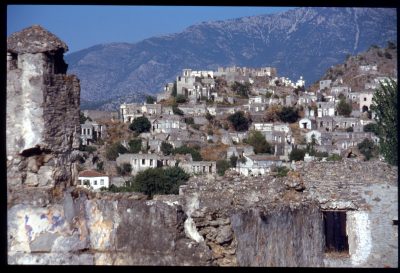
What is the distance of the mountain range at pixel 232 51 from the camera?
433 feet

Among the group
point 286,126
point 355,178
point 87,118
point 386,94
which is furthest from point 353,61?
point 355,178

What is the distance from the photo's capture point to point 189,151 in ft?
282

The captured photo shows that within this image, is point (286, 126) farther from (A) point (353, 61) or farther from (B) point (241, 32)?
(B) point (241, 32)

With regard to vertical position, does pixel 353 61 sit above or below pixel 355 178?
above

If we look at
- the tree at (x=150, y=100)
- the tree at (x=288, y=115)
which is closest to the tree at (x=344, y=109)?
the tree at (x=288, y=115)

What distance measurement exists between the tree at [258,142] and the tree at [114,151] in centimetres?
1191

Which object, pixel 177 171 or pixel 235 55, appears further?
pixel 235 55

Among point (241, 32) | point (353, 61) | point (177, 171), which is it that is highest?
point (241, 32)

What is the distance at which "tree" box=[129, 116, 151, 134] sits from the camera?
315 feet

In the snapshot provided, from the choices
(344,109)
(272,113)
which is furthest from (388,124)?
(344,109)

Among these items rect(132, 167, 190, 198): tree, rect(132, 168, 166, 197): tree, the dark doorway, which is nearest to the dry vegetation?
rect(132, 167, 190, 198): tree

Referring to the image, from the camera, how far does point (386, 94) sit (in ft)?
124

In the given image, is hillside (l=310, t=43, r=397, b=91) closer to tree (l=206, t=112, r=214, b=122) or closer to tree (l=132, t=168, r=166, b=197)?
tree (l=206, t=112, r=214, b=122)
